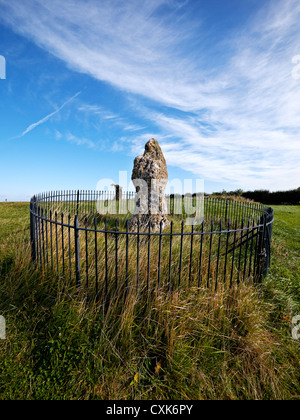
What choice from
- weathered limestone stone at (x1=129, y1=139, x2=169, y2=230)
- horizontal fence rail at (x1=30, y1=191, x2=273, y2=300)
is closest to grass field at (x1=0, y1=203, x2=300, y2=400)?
horizontal fence rail at (x1=30, y1=191, x2=273, y2=300)

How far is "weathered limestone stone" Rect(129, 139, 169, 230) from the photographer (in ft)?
27.4

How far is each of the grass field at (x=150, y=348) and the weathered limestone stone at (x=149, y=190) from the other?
458cm

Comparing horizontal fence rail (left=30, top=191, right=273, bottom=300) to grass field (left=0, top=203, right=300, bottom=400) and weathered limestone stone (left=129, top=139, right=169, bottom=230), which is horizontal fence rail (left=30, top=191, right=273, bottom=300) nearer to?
grass field (left=0, top=203, right=300, bottom=400)

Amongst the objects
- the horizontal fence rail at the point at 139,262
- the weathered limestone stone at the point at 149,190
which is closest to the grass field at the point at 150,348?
the horizontal fence rail at the point at 139,262

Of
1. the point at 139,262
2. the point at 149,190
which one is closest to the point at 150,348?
the point at 139,262

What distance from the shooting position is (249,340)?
10.6 feet

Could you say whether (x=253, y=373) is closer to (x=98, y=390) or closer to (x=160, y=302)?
(x=160, y=302)

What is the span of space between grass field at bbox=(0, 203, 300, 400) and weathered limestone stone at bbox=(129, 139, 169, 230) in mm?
4582

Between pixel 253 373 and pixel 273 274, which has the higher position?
pixel 273 274

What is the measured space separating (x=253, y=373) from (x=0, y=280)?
15.3 feet

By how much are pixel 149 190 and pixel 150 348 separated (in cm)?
591

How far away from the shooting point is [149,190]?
27.8 ft
